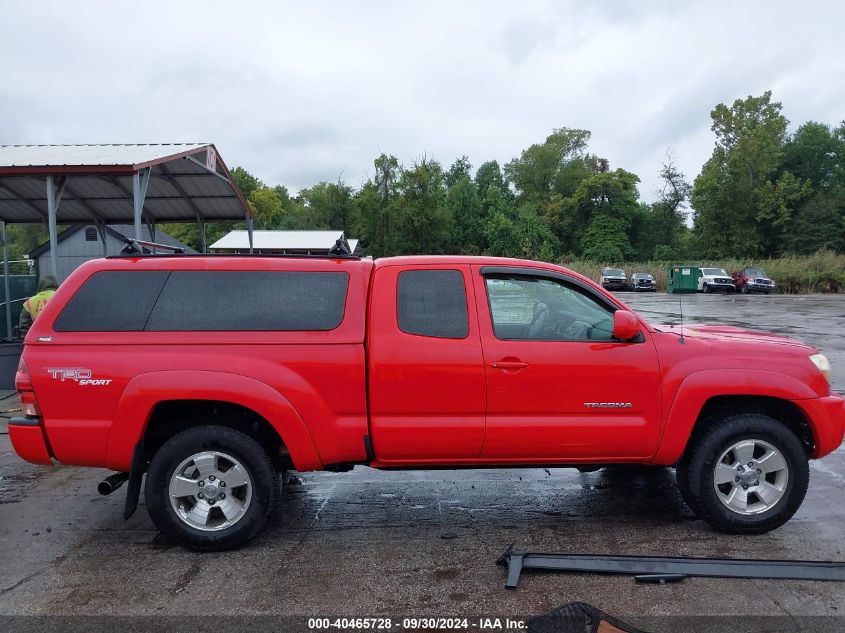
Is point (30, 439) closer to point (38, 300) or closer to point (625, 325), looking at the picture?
point (625, 325)

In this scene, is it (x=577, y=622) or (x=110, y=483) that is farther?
(x=110, y=483)

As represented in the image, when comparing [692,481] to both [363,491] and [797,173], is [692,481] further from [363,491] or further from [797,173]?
[797,173]

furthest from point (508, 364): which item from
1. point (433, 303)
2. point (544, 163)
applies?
point (544, 163)

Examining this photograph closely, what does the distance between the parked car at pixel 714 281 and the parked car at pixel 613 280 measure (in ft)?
16.6

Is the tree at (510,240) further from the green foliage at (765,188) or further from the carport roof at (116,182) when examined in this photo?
the green foliage at (765,188)

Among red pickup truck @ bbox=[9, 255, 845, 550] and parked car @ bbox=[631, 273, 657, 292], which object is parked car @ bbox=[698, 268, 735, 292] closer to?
parked car @ bbox=[631, 273, 657, 292]

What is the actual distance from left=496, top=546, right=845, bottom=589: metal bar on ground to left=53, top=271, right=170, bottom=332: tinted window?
2.81 m

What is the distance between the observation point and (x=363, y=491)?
5.37 m

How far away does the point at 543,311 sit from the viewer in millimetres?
4484

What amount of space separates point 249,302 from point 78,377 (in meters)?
1.15

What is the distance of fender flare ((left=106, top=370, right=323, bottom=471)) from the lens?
3988 mm

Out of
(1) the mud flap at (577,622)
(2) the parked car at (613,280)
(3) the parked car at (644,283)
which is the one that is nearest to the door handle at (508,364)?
(1) the mud flap at (577,622)

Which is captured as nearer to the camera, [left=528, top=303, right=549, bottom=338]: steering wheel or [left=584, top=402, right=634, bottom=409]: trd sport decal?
[left=584, top=402, right=634, bottom=409]: trd sport decal

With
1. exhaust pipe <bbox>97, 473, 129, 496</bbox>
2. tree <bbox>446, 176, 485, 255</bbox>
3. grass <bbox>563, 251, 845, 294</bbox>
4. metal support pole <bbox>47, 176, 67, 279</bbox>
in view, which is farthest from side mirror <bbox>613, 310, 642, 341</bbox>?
grass <bbox>563, 251, 845, 294</bbox>
